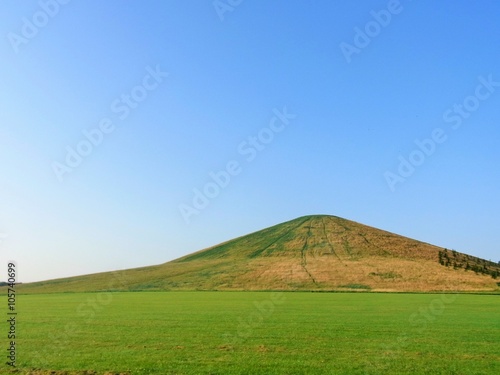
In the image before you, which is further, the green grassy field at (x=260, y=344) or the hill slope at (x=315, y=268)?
the hill slope at (x=315, y=268)

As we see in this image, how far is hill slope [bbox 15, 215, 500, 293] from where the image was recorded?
303 ft

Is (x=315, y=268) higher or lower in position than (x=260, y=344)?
higher

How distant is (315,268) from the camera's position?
105m

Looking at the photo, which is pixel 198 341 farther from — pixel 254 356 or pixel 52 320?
pixel 52 320

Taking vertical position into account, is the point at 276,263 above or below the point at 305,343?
above

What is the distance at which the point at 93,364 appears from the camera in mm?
20359

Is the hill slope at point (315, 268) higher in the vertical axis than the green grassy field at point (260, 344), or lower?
higher

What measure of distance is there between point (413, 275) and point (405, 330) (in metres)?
70.6

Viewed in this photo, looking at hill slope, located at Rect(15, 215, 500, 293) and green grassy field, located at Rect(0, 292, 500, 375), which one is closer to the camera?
green grassy field, located at Rect(0, 292, 500, 375)

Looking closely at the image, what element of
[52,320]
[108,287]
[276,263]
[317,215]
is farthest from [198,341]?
[317,215]

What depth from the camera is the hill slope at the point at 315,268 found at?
92.2 metres

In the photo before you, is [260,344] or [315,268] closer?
[260,344]

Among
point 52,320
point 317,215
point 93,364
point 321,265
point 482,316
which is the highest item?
point 317,215

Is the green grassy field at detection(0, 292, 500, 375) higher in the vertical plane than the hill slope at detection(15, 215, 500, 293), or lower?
lower
